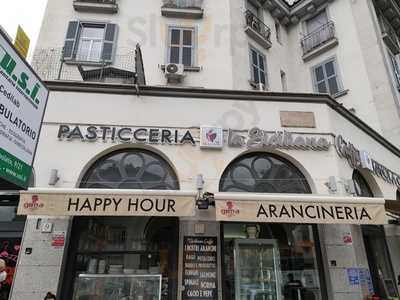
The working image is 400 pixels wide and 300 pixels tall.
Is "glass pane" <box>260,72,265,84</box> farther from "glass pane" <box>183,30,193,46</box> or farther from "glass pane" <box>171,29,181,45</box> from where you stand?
"glass pane" <box>171,29,181,45</box>

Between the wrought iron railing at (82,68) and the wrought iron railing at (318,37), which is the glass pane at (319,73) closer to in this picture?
the wrought iron railing at (318,37)

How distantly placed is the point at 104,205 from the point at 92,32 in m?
7.95

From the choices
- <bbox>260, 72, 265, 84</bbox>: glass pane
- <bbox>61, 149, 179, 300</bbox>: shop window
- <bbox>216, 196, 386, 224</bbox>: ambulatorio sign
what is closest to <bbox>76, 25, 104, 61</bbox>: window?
<bbox>61, 149, 179, 300</bbox>: shop window

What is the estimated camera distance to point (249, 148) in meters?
8.19

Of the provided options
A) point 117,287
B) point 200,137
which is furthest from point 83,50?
point 117,287

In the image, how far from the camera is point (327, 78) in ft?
46.3

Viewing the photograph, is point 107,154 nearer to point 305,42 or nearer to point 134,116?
point 134,116

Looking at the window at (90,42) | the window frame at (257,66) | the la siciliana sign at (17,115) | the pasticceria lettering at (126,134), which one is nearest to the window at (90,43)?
the window at (90,42)

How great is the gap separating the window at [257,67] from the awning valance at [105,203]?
683cm

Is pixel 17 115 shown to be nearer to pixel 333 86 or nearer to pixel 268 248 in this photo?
pixel 268 248

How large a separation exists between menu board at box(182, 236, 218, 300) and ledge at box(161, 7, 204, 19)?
860 cm

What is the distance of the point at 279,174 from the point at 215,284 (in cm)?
320

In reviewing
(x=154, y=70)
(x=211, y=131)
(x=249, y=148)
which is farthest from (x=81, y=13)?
(x=249, y=148)

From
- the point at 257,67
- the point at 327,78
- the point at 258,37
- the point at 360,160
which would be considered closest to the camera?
the point at 360,160
